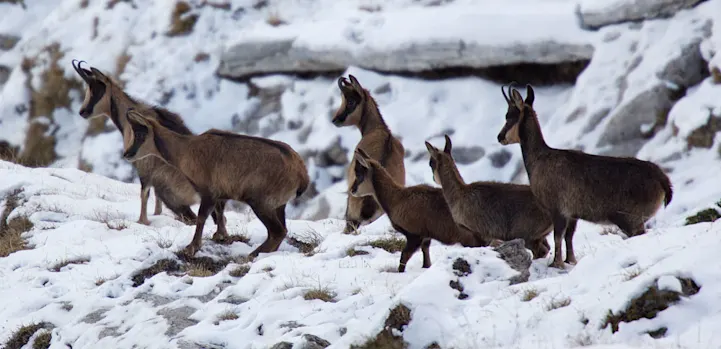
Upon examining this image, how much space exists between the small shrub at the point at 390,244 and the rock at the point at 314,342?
2967 millimetres

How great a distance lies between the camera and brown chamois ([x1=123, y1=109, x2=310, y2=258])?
10.1 m

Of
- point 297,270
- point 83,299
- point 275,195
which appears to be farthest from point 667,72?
point 83,299

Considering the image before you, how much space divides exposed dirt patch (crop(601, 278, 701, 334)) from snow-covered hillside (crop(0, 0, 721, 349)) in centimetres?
2

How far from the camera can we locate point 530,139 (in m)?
8.98

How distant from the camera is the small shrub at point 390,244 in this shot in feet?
32.2

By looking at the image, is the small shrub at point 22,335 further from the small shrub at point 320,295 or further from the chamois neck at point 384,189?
the chamois neck at point 384,189

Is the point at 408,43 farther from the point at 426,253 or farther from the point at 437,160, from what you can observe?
the point at 426,253

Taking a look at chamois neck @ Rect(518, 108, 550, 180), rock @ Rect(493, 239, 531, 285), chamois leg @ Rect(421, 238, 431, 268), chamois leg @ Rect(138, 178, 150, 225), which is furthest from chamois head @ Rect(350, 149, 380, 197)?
chamois leg @ Rect(138, 178, 150, 225)

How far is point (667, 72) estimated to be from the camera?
15.8 metres

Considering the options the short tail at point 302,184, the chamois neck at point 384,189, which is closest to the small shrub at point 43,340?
the short tail at point 302,184

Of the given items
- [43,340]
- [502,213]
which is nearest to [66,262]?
[43,340]

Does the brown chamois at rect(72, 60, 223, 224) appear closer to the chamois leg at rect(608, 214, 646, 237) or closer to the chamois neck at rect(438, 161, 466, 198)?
the chamois neck at rect(438, 161, 466, 198)

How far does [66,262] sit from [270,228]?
1997 millimetres

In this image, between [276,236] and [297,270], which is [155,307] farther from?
[276,236]
